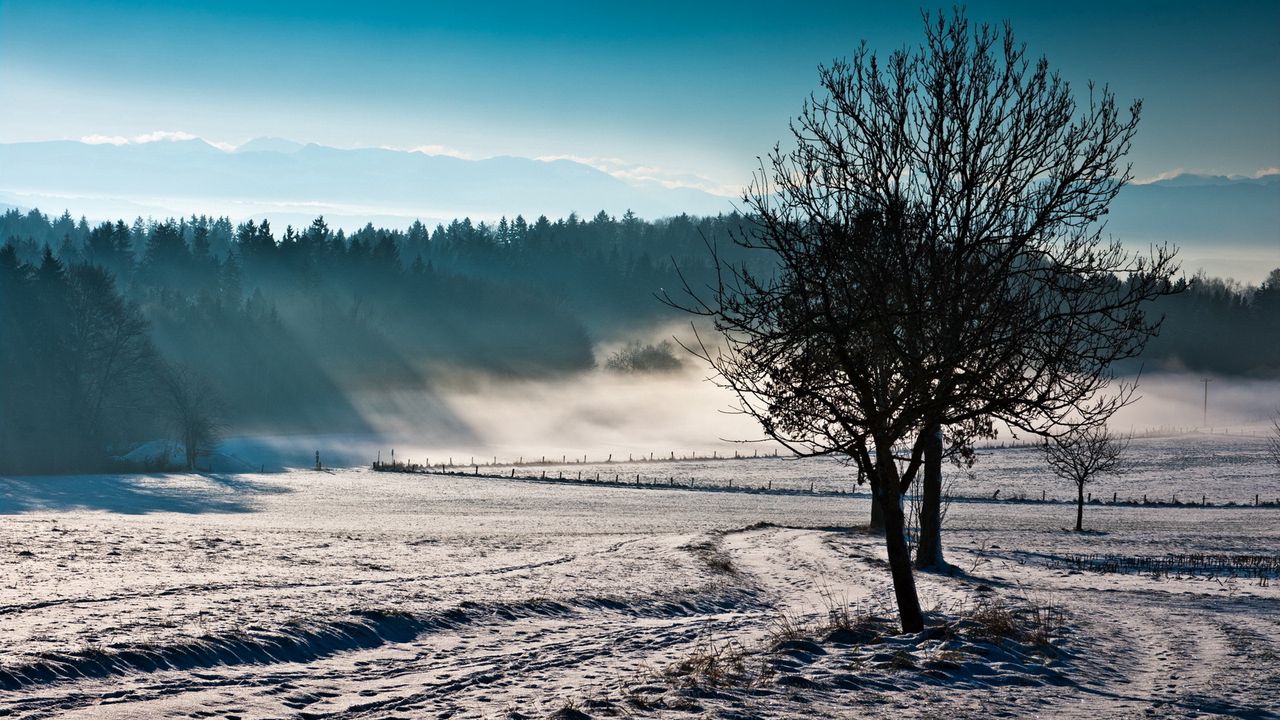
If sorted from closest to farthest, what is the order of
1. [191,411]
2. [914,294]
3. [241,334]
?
1. [914,294]
2. [191,411]
3. [241,334]

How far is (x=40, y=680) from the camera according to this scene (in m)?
10.8

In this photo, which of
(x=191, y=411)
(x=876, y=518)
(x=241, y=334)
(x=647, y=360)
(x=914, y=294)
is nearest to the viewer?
(x=914, y=294)

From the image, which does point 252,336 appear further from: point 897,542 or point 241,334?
point 897,542

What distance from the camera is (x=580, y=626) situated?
52.5ft

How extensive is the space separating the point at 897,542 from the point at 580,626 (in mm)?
5370

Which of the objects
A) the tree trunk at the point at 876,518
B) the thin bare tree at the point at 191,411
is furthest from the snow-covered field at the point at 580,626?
the thin bare tree at the point at 191,411

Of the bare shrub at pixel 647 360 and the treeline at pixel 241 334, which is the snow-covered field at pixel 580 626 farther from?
the bare shrub at pixel 647 360

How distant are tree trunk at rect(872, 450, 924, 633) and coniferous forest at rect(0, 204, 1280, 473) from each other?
143 feet

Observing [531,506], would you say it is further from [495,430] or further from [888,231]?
[495,430]

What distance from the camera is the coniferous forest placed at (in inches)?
3059

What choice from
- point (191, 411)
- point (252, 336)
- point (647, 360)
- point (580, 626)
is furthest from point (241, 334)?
point (580, 626)

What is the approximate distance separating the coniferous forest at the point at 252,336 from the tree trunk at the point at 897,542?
4357 cm

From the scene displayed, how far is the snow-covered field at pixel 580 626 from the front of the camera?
34.9 feet

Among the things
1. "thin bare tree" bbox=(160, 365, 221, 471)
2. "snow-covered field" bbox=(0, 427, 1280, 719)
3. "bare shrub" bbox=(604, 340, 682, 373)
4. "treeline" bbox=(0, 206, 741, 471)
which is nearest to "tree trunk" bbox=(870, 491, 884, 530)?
"snow-covered field" bbox=(0, 427, 1280, 719)
